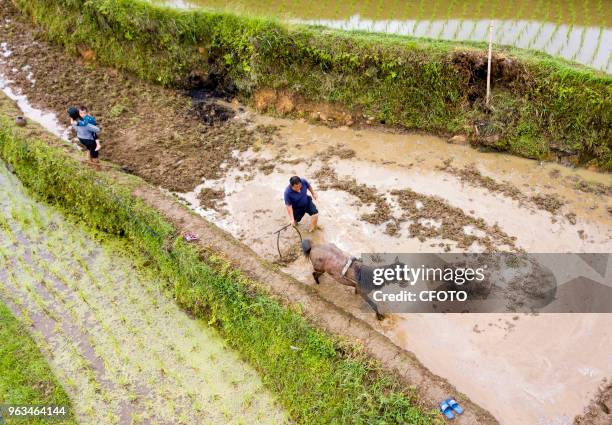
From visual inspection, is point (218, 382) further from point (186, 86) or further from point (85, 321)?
point (186, 86)

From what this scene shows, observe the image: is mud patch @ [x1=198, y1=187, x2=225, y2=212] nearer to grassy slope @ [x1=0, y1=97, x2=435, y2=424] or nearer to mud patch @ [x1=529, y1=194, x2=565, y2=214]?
grassy slope @ [x1=0, y1=97, x2=435, y2=424]

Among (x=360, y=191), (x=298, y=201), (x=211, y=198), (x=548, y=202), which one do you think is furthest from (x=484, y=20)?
(x=211, y=198)

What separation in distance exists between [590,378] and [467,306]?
1380mm

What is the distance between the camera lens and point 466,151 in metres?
7.86

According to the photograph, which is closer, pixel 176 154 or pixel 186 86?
pixel 176 154

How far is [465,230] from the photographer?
6594 millimetres

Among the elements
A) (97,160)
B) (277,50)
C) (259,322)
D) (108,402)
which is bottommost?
(108,402)

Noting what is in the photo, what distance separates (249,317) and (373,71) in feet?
16.1

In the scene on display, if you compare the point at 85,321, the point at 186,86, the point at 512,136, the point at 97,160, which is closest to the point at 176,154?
the point at 97,160

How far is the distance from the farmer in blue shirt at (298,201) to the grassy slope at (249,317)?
45.2 inches

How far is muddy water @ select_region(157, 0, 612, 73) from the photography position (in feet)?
27.1

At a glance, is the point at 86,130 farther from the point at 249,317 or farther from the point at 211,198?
the point at 249,317

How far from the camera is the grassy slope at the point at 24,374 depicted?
16.9 ft

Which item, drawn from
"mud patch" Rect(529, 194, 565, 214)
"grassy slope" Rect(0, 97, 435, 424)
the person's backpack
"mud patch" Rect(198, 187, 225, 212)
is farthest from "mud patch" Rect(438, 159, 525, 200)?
the person's backpack
